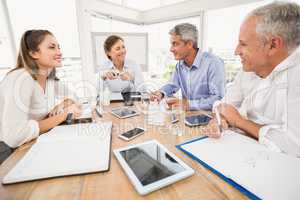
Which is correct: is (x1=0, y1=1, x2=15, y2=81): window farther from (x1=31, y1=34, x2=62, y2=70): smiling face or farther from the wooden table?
the wooden table

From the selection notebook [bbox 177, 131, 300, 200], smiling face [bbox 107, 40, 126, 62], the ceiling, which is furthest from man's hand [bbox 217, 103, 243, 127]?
the ceiling

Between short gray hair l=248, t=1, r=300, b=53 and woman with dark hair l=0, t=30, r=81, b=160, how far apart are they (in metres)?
1.20

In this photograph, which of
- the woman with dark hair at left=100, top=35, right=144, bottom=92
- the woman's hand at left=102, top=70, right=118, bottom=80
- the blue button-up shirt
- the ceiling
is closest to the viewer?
the blue button-up shirt

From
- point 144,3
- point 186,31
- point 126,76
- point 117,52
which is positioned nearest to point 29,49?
point 126,76

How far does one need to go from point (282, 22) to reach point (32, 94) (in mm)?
1509

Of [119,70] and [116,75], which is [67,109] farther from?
[119,70]

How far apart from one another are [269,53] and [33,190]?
1.21 m

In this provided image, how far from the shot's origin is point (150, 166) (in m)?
0.58

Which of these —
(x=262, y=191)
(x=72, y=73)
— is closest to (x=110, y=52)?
(x=72, y=73)

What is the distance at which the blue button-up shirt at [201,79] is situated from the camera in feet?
5.27

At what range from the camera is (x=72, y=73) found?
2.92m

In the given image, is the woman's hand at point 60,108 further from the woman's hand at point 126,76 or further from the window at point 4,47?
the window at point 4,47

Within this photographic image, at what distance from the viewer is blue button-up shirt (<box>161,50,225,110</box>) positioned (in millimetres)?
1607

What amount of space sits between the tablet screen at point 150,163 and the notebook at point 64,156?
3.8 inches
